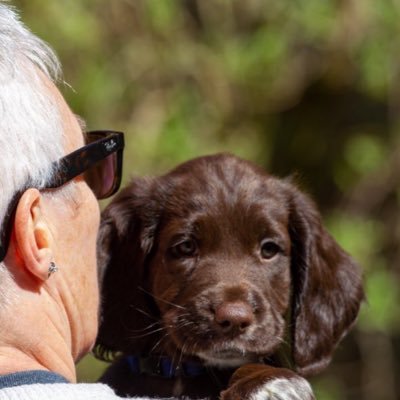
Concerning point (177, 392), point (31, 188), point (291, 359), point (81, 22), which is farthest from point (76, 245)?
point (81, 22)

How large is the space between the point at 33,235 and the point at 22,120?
26 cm

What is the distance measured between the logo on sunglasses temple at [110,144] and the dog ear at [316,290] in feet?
3.64

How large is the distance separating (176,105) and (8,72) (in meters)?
4.75

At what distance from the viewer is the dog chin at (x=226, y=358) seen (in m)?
3.26

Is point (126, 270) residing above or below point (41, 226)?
below

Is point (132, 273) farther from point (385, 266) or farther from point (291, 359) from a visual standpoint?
point (385, 266)

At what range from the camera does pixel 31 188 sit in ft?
7.88

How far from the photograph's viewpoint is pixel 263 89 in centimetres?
748

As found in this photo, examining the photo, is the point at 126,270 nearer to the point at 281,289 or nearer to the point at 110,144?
the point at 281,289

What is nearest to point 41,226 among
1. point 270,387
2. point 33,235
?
point 33,235

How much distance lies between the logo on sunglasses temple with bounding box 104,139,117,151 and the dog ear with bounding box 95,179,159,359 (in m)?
0.84

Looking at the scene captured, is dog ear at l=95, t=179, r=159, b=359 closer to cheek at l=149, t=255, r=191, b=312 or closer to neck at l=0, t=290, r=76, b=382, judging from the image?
cheek at l=149, t=255, r=191, b=312

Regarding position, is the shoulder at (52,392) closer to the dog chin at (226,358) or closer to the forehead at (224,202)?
the dog chin at (226,358)

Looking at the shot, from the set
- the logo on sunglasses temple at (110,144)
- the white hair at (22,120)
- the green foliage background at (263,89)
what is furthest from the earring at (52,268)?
the green foliage background at (263,89)
